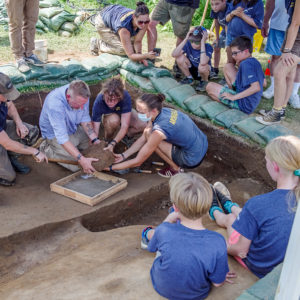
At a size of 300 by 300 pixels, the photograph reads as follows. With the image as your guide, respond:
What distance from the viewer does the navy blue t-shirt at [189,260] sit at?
2203 millimetres

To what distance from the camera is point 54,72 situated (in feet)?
18.0

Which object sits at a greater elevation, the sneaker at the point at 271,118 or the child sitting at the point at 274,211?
the child sitting at the point at 274,211

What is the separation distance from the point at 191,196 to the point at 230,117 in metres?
2.74

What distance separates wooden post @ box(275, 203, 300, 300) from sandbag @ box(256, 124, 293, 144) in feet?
10.0

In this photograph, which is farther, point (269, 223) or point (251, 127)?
point (251, 127)

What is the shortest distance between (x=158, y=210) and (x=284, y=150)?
2434 mm

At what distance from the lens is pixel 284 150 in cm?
225

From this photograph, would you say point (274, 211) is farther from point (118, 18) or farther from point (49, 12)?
point (49, 12)

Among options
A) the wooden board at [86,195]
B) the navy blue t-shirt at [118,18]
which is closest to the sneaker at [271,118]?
the wooden board at [86,195]

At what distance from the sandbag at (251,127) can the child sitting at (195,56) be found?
1.28 metres

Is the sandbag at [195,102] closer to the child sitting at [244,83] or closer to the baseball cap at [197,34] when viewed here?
the child sitting at [244,83]

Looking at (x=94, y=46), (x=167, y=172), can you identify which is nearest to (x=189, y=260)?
(x=167, y=172)

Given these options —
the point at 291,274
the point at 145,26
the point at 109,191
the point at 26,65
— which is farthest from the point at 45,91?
the point at 291,274

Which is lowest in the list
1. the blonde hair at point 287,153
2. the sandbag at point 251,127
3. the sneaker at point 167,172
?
the sneaker at point 167,172
